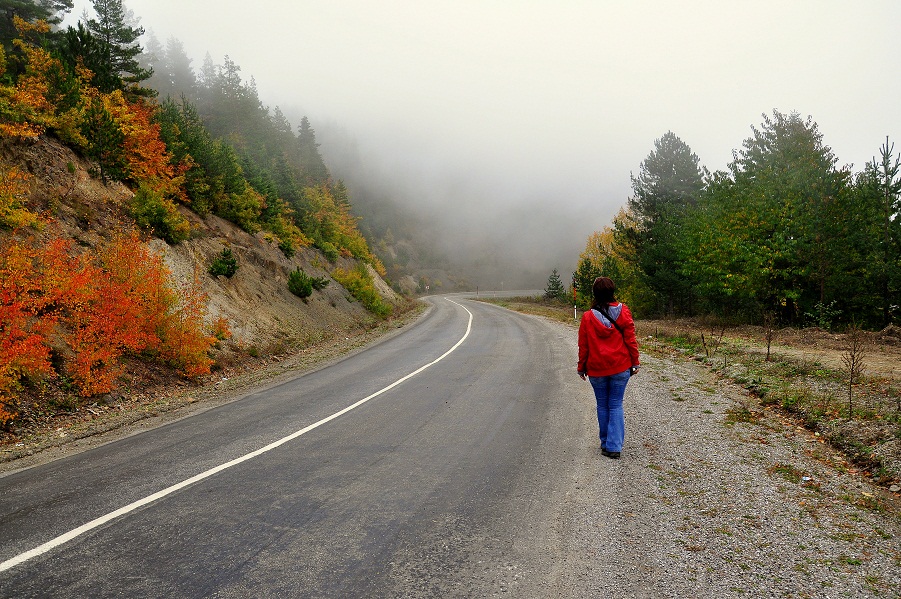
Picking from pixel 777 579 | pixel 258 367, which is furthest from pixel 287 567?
pixel 258 367

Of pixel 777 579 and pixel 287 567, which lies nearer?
pixel 777 579

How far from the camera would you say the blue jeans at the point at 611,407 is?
212 inches

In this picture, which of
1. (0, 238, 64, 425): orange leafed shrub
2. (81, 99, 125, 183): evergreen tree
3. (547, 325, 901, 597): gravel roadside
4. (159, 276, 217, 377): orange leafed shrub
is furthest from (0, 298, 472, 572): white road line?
(81, 99, 125, 183): evergreen tree

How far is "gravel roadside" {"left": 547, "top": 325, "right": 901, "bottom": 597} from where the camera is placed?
2949 millimetres

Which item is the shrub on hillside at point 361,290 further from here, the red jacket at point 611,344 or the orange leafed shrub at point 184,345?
the red jacket at point 611,344

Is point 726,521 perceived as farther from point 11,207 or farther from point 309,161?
point 309,161

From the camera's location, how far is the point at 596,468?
5.07 m

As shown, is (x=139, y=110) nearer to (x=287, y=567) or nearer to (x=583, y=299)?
(x=287, y=567)

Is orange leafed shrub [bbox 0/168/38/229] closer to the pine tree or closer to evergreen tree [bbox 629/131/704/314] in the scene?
the pine tree

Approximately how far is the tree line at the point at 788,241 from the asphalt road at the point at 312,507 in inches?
532

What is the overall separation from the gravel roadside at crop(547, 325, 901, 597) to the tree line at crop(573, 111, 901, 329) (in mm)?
11710

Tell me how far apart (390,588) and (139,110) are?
22.7 metres

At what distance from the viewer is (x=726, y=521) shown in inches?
148

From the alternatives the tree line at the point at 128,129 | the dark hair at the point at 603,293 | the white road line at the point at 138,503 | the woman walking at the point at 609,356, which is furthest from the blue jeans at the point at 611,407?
the tree line at the point at 128,129
